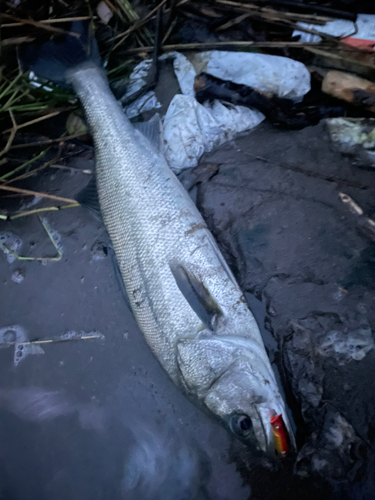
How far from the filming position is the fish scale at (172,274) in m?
1.92

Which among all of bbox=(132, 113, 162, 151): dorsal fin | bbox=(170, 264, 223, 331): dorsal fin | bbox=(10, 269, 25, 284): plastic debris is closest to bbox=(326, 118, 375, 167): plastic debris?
bbox=(132, 113, 162, 151): dorsal fin

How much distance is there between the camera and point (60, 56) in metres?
2.63

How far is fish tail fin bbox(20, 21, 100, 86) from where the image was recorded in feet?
8.63

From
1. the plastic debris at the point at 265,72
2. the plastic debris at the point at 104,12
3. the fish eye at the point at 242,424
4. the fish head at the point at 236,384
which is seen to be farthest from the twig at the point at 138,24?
the fish eye at the point at 242,424

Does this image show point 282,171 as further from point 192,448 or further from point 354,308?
point 192,448

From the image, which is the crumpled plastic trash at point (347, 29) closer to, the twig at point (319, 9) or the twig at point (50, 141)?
the twig at point (319, 9)

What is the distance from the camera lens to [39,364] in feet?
8.12

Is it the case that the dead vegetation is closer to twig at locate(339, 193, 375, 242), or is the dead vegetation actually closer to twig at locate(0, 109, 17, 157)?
twig at locate(0, 109, 17, 157)

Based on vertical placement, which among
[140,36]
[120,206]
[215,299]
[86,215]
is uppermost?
[140,36]

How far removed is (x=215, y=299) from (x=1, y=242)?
1870 millimetres

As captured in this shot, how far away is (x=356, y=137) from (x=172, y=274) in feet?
5.33

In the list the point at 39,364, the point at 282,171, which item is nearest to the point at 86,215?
the point at 39,364

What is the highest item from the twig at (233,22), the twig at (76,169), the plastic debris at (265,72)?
the twig at (233,22)

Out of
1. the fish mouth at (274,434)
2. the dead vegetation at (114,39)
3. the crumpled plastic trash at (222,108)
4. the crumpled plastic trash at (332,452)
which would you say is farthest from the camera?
the dead vegetation at (114,39)
